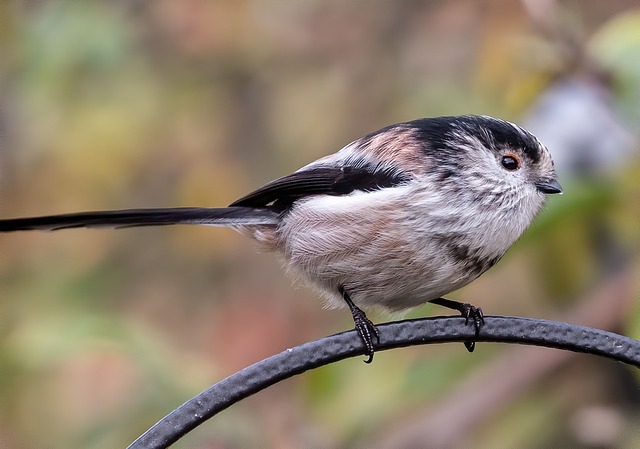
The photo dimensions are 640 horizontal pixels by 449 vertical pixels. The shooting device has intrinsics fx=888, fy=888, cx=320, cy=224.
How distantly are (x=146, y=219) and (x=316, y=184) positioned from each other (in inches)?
23.3

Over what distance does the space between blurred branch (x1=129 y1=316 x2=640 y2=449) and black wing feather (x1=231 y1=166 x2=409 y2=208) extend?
701 millimetres

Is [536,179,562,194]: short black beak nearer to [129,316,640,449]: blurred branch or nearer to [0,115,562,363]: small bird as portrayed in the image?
[0,115,562,363]: small bird

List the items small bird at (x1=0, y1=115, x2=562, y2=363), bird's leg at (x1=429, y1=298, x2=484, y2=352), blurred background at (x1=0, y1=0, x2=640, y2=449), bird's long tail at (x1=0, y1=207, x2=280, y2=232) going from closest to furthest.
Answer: bird's long tail at (x1=0, y1=207, x2=280, y2=232) < bird's leg at (x1=429, y1=298, x2=484, y2=352) < small bird at (x1=0, y1=115, x2=562, y2=363) < blurred background at (x1=0, y1=0, x2=640, y2=449)

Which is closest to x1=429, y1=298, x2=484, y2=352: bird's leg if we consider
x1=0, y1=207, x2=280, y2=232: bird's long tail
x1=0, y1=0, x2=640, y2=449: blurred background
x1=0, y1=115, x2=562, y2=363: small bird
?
x1=0, y1=115, x2=562, y2=363: small bird

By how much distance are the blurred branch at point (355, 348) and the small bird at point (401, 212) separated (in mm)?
364

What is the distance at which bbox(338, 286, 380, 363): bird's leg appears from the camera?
6.23 ft

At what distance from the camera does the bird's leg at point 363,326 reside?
6.23 ft

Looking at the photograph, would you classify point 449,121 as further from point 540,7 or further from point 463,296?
point 463,296

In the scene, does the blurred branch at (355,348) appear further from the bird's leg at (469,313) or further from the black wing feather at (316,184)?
the black wing feather at (316,184)

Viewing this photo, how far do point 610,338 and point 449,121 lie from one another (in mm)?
1004

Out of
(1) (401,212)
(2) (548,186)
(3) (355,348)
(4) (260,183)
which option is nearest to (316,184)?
(1) (401,212)

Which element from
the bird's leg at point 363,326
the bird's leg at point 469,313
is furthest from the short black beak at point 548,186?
the bird's leg at point 363,326

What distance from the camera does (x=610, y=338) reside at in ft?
5.58

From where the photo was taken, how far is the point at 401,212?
2.30m
